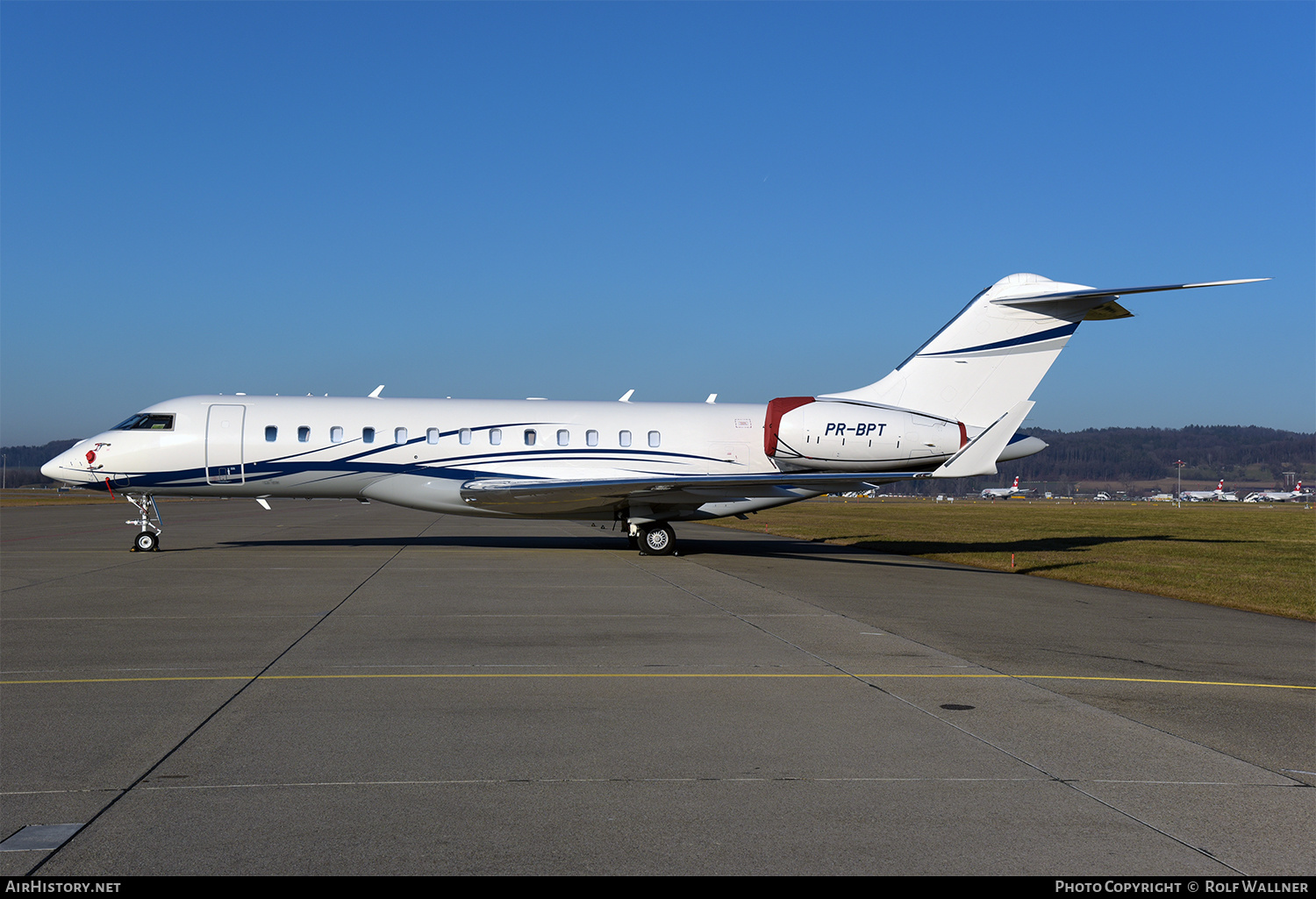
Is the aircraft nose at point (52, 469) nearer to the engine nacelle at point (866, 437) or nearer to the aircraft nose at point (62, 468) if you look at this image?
the aircraft nose at point (62, 468)

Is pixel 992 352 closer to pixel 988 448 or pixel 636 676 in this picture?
pixel 988 448

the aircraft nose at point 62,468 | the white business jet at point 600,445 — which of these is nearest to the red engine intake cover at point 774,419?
the white business jet at point 600,445

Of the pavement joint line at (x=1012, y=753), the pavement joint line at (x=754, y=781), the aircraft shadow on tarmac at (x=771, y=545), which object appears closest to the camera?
the pavement joint line at (x=1012, y=753)

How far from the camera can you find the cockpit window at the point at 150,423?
21.8m

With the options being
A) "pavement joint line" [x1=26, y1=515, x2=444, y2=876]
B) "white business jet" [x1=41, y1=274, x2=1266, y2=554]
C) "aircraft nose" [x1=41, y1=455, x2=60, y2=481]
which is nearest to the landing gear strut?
"white business jet" [x1=41, y1=274, x2=1266, y2=554]

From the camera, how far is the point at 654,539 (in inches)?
893

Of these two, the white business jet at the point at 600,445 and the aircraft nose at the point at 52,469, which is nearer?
Answer: the aircraft nose at the point at 52,469

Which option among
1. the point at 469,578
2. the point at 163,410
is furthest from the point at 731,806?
the point at 163,410

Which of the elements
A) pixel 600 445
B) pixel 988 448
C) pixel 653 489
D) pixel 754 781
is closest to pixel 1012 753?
pixel 754 781

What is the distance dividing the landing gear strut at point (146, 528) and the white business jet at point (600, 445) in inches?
2.1

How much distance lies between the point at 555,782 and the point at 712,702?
2404 millimetres

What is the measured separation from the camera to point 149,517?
2269 cm
